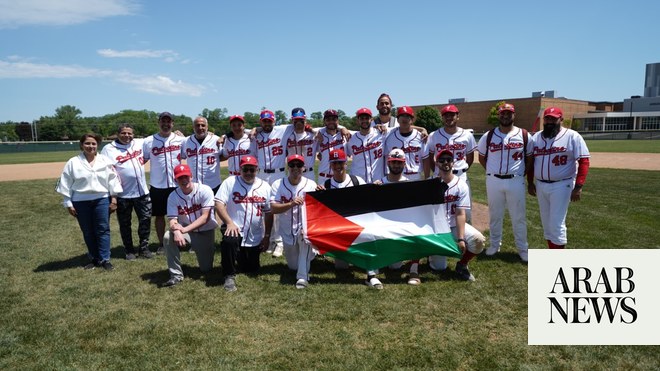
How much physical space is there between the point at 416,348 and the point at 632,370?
166cm

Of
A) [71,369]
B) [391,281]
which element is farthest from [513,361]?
[71,369]

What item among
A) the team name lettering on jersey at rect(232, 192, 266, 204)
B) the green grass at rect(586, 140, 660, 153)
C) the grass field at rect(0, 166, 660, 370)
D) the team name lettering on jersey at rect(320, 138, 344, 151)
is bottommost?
the grass field at rect(0, 166, 660, 370)

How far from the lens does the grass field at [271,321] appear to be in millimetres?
3590

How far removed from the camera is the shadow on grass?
6.25 metres

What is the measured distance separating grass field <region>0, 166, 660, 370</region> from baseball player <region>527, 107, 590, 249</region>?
2.50 feet

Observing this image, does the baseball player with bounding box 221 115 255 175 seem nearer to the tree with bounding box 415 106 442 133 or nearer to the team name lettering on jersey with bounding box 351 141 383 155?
the team name lettering on jersey with bounding box 351 141 383 155

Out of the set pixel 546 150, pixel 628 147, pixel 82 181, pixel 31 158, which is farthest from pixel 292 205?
pixel 628 147

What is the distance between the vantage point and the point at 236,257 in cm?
568

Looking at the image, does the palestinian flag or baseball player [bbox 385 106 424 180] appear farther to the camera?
baseball player [bbox 385 106 424 180]

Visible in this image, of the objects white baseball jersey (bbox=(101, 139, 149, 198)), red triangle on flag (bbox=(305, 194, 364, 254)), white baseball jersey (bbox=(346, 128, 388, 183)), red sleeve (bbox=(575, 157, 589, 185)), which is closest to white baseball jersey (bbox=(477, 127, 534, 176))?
red sleeve (bbox=(575, 157, 589, 185))

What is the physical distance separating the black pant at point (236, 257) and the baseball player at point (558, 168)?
4.10m

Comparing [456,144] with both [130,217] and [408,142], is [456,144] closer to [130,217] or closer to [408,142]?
[408,142]

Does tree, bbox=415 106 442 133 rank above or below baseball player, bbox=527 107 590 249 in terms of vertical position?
above

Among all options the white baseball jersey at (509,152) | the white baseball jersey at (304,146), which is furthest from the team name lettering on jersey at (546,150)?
the white baseball jersey at (304,146)
